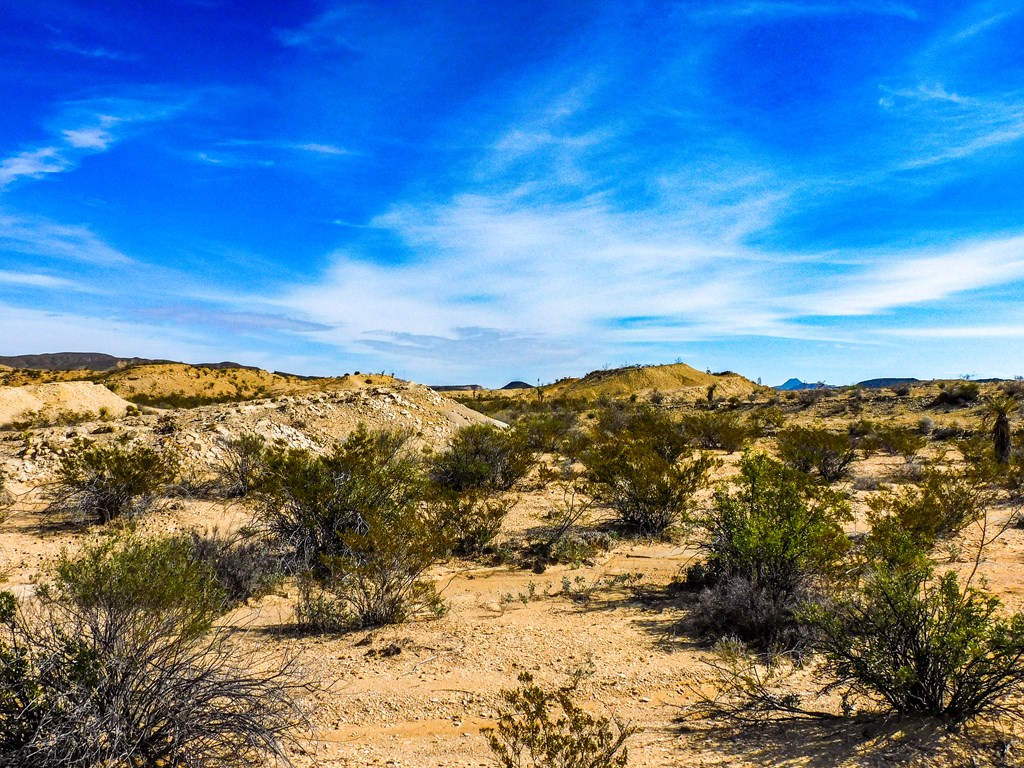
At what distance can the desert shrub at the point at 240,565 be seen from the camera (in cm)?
816

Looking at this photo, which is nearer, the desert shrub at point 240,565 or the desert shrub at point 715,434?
the desert shrub at point 240,565

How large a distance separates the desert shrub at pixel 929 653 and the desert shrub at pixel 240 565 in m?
6.94

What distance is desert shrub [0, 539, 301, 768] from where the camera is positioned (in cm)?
351

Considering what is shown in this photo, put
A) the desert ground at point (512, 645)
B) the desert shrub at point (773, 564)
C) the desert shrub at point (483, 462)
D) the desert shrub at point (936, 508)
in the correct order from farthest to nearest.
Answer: the desert shrub at point (483, 462), the desert shrub at point (936, 508), the desert shrub at point (773, 564), the desert ground at point (512, 645)

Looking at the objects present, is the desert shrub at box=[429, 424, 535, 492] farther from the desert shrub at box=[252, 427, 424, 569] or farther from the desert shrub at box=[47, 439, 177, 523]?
the desert shrub at box=[47, 439, 177, 523]

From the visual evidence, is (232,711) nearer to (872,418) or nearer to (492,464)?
(492,464)

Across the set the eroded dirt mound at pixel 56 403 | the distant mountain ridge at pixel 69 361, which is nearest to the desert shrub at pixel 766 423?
the eroded dirt mound at pixel 56 403

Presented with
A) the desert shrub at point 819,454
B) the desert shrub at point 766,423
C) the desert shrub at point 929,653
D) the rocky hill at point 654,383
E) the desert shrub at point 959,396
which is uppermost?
the rocky hill at point 654,383

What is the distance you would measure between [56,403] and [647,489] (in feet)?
94.0

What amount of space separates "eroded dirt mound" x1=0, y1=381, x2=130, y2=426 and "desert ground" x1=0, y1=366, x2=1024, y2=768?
10.8 m

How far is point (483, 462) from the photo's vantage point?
53.0 feet

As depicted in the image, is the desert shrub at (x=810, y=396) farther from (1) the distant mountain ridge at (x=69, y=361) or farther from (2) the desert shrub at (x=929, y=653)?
(1) the distant mountain ridge at (x=69, y=361)

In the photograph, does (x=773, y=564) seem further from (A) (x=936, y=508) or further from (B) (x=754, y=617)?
(A) (x=936, y=508)

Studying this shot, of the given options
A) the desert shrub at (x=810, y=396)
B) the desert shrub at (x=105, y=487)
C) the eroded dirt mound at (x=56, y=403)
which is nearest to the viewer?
the desert shrub at (x=105, y=487)
